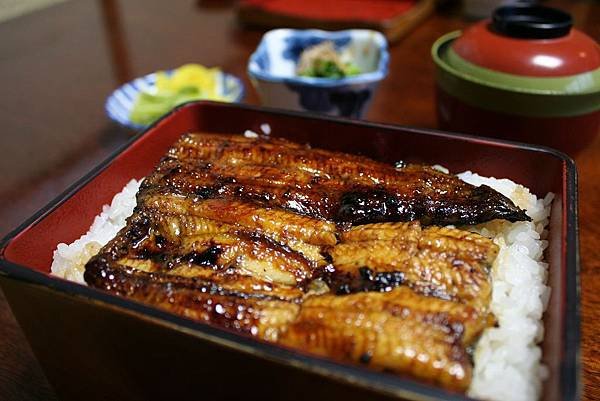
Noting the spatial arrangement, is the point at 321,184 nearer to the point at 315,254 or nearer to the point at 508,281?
the point at 315,254

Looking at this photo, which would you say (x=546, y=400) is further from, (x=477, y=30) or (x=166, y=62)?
(x=166, y=62)

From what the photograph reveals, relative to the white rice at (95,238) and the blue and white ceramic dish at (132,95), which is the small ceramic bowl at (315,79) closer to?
the blue and white ceramic dish at (132,95)

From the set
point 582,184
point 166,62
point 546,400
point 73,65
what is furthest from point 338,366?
point 73,65

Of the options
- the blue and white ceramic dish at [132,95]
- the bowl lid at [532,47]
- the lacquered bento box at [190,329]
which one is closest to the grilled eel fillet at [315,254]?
the lacquered bento box at [190,329]

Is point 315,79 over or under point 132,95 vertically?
over

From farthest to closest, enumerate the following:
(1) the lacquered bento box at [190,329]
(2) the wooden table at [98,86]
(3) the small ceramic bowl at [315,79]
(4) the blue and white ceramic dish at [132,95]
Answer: (4) the blue and white ceramic dish at [132,95]
(3) the small ceramic bowl at [315,79]
(2) the wooden table at [98,86]
(1) the lacquered bento box at [190,329]

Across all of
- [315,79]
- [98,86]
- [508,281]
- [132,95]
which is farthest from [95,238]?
[98,86]
